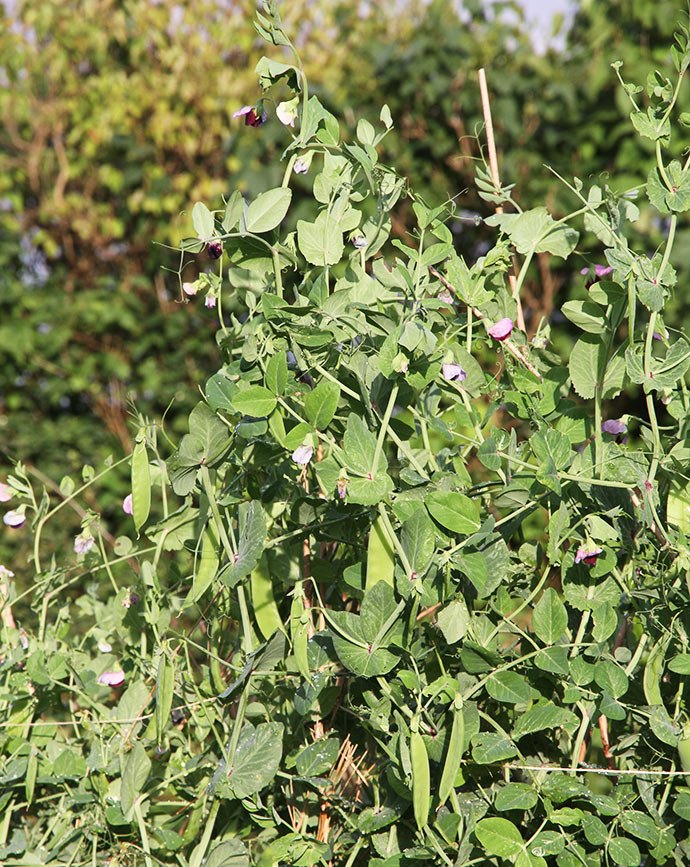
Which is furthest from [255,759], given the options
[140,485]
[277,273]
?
[277,273]

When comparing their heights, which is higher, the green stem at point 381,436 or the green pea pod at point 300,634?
the green stem at point 381,436

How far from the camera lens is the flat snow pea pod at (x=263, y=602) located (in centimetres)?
111

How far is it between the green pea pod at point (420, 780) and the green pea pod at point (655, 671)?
299 millimetres

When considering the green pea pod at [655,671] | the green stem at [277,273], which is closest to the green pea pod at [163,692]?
the green stem at [277,273]

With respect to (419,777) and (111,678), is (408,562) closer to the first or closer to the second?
(419,777)

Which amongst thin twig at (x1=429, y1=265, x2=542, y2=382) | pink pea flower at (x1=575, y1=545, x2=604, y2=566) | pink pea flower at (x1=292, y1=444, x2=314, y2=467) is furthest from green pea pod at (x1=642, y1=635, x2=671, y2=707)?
pink pea flower at (x1=292, y1=444, x2=314, y2=467)

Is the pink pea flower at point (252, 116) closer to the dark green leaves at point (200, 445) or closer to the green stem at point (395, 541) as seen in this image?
the dark green leaves at point (200, 445)

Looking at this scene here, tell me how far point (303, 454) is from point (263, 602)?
27 centimetres

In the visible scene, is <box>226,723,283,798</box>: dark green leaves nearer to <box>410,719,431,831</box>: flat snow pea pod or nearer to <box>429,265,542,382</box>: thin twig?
<box>410,719,431,831</box>: flat snow pea pod

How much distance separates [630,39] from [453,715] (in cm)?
339

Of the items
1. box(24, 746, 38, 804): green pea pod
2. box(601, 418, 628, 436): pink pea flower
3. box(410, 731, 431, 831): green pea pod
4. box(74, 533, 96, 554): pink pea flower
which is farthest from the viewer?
box(74, 533, 96, 554): pink pea flower

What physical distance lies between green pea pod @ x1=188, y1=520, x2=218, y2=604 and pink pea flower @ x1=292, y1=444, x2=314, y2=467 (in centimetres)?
20

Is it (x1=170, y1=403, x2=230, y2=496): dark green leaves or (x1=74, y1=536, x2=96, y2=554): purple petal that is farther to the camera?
(x1=74, y1=536, x2=96, y2=554): purple petal

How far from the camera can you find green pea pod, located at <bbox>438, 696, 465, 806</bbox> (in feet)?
3.16
